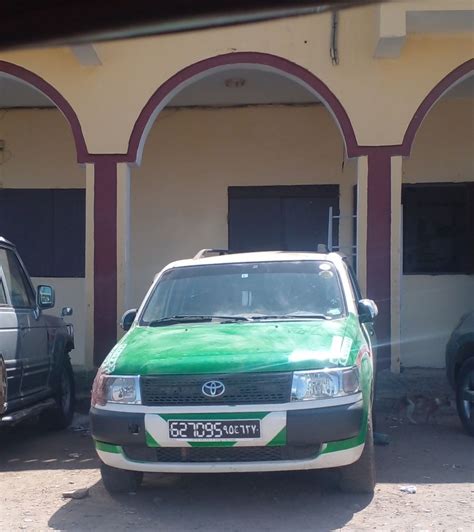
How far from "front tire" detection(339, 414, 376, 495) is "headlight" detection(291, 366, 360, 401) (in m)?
0.43

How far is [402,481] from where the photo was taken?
6.01m

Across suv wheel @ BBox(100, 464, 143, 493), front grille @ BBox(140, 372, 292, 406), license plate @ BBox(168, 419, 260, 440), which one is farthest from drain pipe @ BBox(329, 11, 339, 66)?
suv wheel @ BBox(100, 464, 143, 493)

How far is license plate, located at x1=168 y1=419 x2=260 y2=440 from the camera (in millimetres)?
5059

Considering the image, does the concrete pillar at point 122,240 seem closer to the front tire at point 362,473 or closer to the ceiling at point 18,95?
the ceiling at point 18,95

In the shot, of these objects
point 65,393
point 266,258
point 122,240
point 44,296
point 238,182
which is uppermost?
point 238,182

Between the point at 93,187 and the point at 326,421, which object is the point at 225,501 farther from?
the point at 93,187

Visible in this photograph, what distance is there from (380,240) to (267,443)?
15.2 ft

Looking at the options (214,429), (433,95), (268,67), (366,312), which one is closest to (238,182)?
(268,67)

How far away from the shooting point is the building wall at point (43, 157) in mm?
11969

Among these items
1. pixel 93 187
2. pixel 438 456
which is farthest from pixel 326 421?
pixel 93 187

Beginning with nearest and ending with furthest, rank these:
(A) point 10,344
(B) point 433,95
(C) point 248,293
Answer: (C) point 248,293 < (A) point 10,344 < (B) point 433,95

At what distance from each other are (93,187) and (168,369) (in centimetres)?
467

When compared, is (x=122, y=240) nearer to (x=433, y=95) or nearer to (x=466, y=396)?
(x=433, y=95)

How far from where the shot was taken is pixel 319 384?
5160mm
